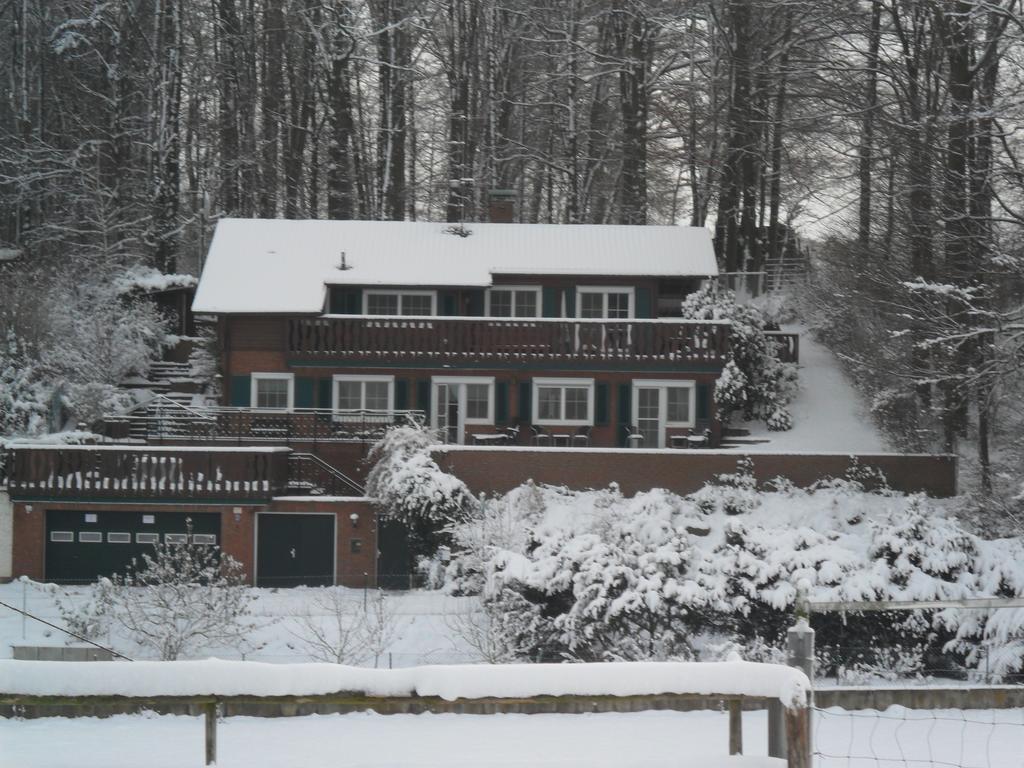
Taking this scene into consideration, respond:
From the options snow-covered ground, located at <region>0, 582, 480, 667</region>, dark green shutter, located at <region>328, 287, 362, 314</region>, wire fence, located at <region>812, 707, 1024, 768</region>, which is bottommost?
snow-covered ground, located at <region>0, 582, 480, 667</region>

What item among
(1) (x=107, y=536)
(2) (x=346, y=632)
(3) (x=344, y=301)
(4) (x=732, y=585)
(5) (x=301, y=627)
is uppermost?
(3) (x=344, y=301)

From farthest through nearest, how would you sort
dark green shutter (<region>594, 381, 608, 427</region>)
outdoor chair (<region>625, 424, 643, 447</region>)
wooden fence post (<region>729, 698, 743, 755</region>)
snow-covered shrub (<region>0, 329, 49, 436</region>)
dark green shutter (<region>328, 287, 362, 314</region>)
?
dark green shutter (<region>328, 287, 362, 314</region>)
dark green shutter (<region>594, 381, 608, 427</region>)
snow-covered shrub (<region>0, 329, 49, 436</region>)
outdoor chair (<region>625, 424, 643, 447</region>)
wooden fence post (<region>729, 698, 743, 755</region>)

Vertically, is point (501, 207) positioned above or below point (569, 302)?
above

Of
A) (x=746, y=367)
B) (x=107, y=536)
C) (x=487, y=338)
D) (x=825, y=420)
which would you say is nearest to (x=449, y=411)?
(x=487, y=338)

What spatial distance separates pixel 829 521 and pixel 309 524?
1065 centimetres

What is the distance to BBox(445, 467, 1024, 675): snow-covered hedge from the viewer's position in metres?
18.3

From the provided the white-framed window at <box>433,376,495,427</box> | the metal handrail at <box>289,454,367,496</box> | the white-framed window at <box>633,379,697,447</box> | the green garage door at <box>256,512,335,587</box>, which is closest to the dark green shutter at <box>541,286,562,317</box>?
the white-framed window at <box>433,376,495,427</box>

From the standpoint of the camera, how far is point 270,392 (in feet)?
102

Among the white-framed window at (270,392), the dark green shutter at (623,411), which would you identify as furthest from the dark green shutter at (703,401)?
the white-framed window at (270,392)

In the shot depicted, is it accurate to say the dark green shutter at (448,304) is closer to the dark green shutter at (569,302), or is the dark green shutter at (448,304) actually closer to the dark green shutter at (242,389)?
the dark green shutter at (569,302)

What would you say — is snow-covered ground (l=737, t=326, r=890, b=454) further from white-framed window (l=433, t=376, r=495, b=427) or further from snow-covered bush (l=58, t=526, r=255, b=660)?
snow-covered bush (l=58, t=526, r=255, b=660)

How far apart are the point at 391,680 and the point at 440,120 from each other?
4255 cm

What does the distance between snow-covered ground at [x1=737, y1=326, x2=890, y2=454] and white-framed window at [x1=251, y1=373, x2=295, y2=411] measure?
39.7 ft

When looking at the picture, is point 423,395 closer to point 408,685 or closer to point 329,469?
point 329,469
